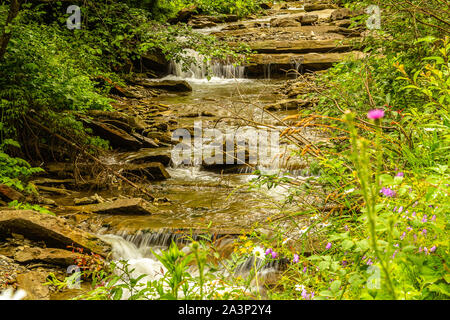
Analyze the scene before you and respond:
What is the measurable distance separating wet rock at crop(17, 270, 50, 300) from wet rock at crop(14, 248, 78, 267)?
0.26 meters

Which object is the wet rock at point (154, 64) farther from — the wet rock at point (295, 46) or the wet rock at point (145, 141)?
the wet rock at point (145, 141)

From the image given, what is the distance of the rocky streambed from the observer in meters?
3.55

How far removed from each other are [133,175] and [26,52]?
8.53 feet

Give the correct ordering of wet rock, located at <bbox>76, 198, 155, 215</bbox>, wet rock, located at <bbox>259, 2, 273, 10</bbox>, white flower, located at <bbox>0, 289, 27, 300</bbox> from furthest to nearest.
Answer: wet rock, located at <bbox>259, 2, 273, 10</bbox>, wet rock, located at <bbox>76, 198, 155, 215</bbox>, white flower, located at <bbox>0, 289, 27, 300</bbox>

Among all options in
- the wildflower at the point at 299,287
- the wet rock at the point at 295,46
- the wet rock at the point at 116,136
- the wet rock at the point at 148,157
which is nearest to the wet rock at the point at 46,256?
the wildflower at the point at 299,287

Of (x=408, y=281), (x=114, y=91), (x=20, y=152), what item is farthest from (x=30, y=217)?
(x=114, y=91)

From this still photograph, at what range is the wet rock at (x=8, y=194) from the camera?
14.5ft

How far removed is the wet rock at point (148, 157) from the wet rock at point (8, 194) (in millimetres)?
2389

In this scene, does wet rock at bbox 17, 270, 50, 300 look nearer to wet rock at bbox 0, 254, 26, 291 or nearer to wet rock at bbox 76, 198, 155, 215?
wet rock at bbox 0, 254, 26, 291

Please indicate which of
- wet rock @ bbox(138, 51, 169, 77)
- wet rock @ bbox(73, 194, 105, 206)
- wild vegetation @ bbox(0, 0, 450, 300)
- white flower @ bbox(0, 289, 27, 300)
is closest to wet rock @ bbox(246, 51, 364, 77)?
wet rock @ bbox(138, 51, 169, 77)

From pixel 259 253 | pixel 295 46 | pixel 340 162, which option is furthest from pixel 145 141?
pixel 295 46

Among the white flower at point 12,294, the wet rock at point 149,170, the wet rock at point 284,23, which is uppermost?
the wet rock at point 284,23
